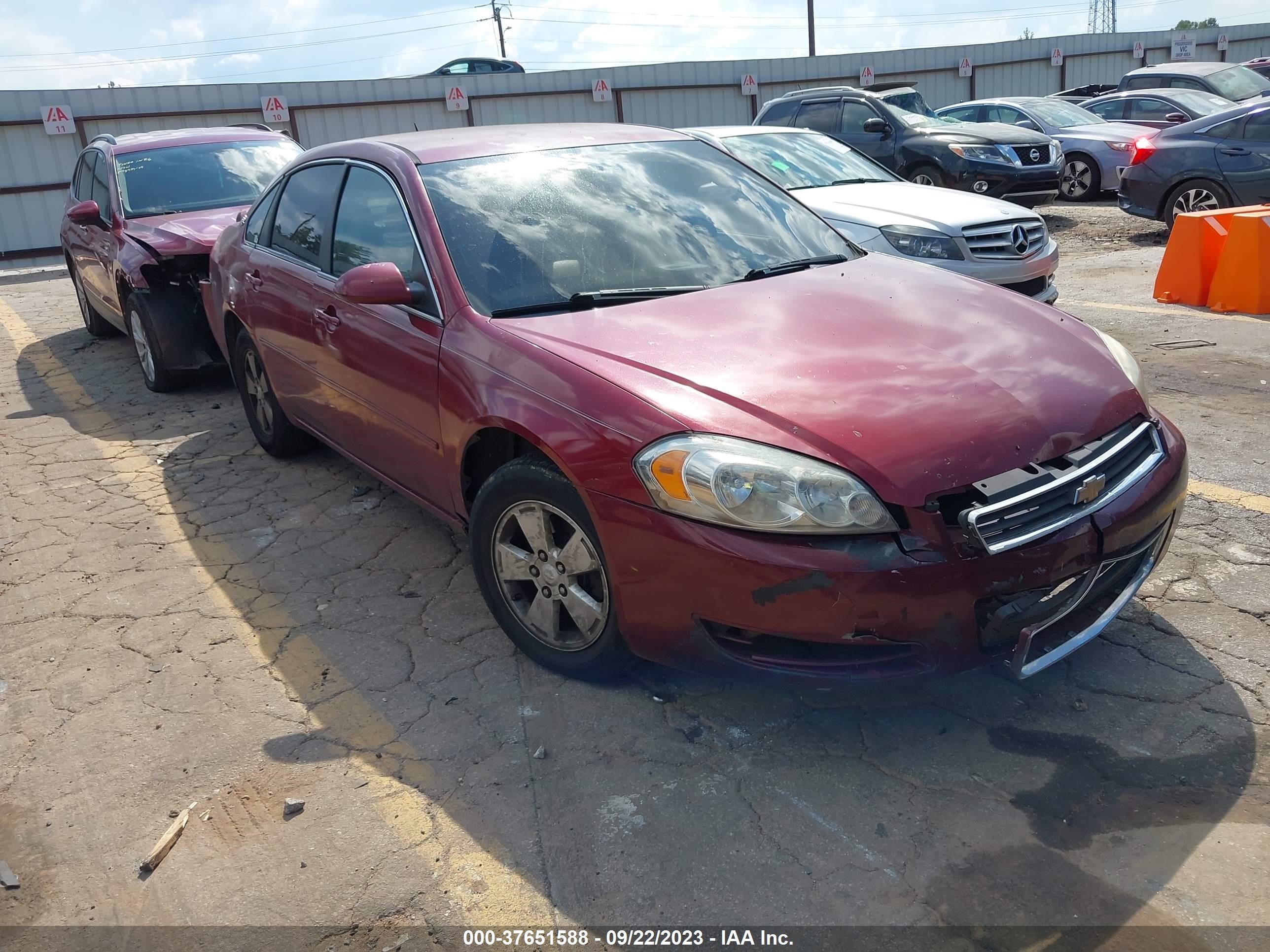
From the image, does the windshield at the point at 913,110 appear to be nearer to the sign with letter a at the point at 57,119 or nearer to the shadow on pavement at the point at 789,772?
the shadow on pavement at the point at 789,772

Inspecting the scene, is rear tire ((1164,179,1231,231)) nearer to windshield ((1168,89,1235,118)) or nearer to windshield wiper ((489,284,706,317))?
windshield ((1168,89,1235,118))

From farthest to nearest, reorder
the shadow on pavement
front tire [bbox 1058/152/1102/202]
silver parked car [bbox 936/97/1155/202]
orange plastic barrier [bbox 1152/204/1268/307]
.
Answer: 1. front tire [bbox 1058/152/1102/202]
2. silver parked car [bbox 936/97/1155/202]
3. orange plastic barrier [bbox 1152/204/1268/307]
4. the shadow on pavement

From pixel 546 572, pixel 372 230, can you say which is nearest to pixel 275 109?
pixel 372 230

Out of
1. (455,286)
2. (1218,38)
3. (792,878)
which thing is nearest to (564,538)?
(455,286)

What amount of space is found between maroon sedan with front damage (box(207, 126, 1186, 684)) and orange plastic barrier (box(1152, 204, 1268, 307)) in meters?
5.01

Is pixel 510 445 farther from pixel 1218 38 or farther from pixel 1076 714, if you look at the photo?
pixel 1218 38

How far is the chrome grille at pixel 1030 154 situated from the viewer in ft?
40.3

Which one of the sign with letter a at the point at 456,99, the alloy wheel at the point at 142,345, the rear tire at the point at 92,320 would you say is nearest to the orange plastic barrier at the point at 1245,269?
the alloy wheel at the point at 142,345

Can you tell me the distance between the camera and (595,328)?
10.8 feet

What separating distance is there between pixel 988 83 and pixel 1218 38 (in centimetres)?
759

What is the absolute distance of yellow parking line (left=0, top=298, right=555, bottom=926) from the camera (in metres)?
2.53

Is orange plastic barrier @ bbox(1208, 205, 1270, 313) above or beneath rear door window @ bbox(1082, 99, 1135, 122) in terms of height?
beneath

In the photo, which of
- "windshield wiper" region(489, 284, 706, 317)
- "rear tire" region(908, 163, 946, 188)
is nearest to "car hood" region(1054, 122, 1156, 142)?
"rear tire" region(908, 163, 946, 188)

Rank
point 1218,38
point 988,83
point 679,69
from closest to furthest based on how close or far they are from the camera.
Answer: point 679,69 < point 988,83 < point 1218,38
